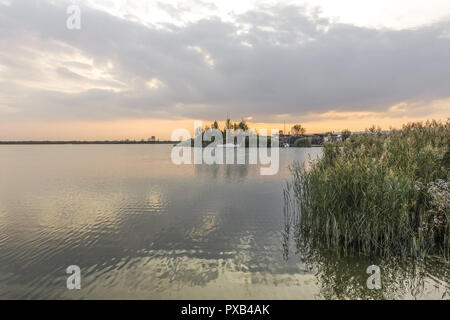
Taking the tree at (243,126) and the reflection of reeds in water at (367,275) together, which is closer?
the reflection of reeds in water at (367,275)

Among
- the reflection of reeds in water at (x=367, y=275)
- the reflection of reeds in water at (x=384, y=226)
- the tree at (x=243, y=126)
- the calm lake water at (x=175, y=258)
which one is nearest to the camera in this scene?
the reflection of reeds in water at (x=367, y=275)

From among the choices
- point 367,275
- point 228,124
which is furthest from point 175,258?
point 228,124

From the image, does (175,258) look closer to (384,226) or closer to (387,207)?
(384,226)

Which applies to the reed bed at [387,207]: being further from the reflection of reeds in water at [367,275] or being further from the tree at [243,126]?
the tree at [243,126]

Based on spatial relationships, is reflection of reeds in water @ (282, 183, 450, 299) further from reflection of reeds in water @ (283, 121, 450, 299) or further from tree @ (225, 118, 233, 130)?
tree @ (225, 118, 233, 130)

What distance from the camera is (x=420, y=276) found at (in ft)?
24.4

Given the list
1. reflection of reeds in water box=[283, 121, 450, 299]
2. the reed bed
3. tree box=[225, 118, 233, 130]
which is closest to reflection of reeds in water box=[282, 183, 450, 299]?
reflection of reeds in water box=[283, 121, 450, 299]

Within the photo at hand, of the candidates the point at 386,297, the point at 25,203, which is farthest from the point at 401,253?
the point at 25,203

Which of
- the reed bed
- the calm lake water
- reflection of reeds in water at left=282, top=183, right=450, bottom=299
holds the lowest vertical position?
the calm lake water

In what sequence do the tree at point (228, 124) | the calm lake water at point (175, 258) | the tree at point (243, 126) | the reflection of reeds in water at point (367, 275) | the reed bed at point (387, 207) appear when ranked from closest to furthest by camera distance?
the reflection of reeds in water at point (367, 275), the calm lake water at point (175, 258), the reed bed at point (387, 207), the tree at point (228, 124), the tree at point (243, 126)

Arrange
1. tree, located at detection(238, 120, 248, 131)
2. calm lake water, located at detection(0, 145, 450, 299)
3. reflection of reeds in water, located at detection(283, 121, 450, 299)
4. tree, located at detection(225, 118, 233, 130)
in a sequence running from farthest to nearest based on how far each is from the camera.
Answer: tree, located at detection(238, 120, 248, 131), tree, located at detection(225, 118, 233, 130), reflection of reeds in water, located at detection(283, 121, 450, 299), calm lake water, located at detection(0, 145, 450, 299)

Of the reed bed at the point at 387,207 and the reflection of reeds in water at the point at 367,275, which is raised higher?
the reed bed at the point at 387,207

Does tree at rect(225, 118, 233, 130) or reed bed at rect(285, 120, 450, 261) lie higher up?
tree at rect(225, 118, 233, 130)

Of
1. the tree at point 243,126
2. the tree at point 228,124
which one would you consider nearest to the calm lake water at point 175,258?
the tree at point 228,124
